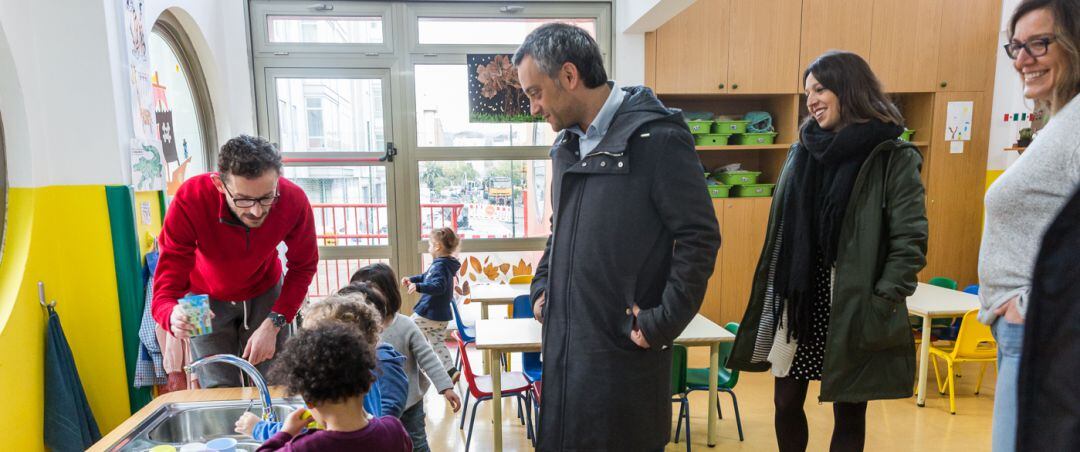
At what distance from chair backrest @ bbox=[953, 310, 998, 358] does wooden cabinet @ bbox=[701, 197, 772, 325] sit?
135 centimetres

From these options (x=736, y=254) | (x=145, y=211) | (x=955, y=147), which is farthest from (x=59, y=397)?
(x=955, y=147)

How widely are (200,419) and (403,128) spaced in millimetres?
2764

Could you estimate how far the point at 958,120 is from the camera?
4203mm

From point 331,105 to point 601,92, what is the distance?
10.5 ft

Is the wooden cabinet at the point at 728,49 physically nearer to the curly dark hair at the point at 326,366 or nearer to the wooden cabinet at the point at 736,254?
the wooden cabinet at the point at 736,254

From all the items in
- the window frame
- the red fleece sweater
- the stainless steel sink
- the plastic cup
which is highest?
the window frame

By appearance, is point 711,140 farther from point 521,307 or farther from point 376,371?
point 376,371

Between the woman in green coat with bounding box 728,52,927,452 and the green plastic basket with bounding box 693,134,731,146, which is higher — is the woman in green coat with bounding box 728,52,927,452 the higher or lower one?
the lower one

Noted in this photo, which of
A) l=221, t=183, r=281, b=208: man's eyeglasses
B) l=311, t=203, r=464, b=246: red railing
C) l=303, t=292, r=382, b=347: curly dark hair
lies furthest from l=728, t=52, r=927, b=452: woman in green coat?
l=311, t=203, r=464, b=246: red railing

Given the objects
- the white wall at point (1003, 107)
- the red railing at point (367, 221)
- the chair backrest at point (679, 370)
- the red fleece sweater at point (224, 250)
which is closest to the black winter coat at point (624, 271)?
the red fleece sweater at point (224, 250)

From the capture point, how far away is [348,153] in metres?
3.97

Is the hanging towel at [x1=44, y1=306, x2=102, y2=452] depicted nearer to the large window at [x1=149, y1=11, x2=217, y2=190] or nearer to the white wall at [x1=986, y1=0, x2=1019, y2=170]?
the large window at [x1=149, y1=11, x2=217, y2=190]

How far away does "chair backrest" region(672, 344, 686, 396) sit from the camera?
2404 mm

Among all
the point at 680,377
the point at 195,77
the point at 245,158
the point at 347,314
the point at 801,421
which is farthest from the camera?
the point at 195,77
